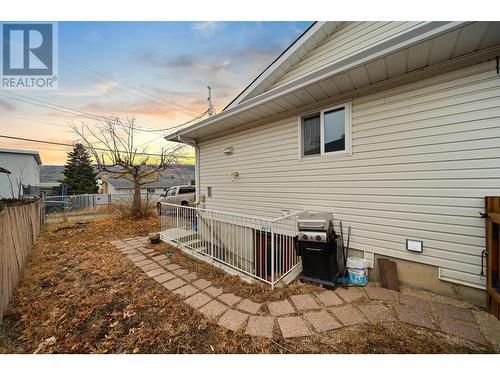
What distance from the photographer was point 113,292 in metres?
2.95

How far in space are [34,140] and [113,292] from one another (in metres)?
17.2

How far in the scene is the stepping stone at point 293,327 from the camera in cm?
197

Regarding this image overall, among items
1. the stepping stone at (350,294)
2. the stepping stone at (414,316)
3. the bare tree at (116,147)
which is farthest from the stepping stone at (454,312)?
the bare tree at (116,147)

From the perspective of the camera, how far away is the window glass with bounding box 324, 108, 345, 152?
11.3 feet

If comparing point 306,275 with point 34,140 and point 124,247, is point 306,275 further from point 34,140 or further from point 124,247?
point 34,140

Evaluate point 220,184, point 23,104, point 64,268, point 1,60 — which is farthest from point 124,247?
point 23,104

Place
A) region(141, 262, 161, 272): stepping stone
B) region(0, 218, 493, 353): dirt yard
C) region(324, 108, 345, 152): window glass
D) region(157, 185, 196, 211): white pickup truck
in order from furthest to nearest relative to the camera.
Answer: region(157, 185, 196, 211): white pickup truck, region(141, 262, 161, 272): stepping stone, region(324, 108, 345, 152): window glass, region(0, 218, 493, 353): dirt yard

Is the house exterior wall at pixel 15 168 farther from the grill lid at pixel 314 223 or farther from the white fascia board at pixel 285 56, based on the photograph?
the grill lid at pixel 314 223

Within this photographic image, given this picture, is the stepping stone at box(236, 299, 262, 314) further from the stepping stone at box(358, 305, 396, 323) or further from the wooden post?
the wooden post

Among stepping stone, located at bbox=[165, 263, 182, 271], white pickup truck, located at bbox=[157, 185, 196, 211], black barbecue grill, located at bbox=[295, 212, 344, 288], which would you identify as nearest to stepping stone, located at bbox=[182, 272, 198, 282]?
stepping stone, located at bbox=[165, 263, 182, 271]

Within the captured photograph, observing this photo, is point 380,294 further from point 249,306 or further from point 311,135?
point 311,135

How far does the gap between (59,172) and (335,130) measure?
39316 mm

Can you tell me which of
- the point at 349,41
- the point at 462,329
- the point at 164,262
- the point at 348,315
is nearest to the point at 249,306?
the point at 348,315

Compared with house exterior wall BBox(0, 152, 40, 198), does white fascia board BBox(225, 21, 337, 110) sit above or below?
above
